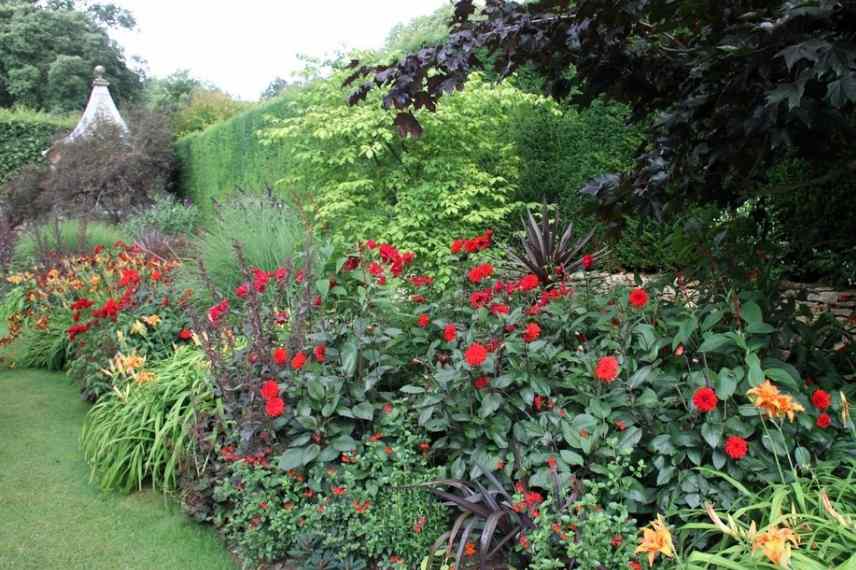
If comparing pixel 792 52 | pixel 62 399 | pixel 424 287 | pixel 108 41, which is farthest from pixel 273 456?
pixel 108 41

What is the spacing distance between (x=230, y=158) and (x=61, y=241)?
7.13 metres

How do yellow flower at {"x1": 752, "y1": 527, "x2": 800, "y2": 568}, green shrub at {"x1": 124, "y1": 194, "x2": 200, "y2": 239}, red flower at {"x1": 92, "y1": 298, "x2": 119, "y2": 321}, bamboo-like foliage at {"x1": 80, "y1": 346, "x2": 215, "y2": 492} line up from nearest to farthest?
yellow flower at {"x1": 752, "y1": 527, "x2": 800, "y2": 568}, bamboo-like foliage at {"x1": 80, "y1": 346, "x2": 215, "y2": 492}, red flower at {"x1": 92, "y1": 298, "x2": 119, "y2": 321}, green shrub at {"x1": 124, "y1": 194, "x2": 200, "y2": 239}

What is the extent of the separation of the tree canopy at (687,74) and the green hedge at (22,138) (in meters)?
18.4

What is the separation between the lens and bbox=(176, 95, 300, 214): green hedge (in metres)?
11.4

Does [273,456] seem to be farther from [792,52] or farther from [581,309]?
[792,52]

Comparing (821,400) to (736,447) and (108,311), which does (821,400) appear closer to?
(736,447)

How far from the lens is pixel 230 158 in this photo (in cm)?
1320

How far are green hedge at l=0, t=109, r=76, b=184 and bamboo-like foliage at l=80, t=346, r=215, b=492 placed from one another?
1687 cm

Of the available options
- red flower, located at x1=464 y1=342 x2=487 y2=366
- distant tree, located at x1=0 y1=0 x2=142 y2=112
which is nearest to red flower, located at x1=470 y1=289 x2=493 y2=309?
red flower, located at x1=464 y1=342 x2=487 y2=366

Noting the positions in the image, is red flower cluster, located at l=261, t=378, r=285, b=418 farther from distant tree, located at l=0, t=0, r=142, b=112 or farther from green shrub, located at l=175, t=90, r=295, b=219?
distant tree, located at l=0, t=0, r=142, b=112

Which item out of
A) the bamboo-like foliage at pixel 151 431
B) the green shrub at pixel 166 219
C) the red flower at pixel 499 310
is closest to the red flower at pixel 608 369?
the red flower at pixel 499 310

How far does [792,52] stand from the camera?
1.25 m

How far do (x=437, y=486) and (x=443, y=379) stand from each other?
1.19 feet

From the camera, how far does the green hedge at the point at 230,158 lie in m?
11.4
